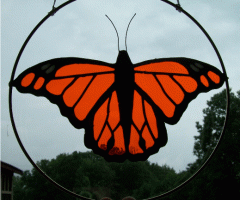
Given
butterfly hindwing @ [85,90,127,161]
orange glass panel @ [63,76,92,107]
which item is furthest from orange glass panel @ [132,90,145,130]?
orange glass panel @ [63,76,92,107]

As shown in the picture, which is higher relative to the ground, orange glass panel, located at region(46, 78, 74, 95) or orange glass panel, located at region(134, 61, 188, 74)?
orange glass panel, located at region(134, 61, 188, 74)

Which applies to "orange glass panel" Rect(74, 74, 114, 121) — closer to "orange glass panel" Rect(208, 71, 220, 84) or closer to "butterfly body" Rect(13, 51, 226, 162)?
"butterfly body" Rect(13, 51, 226, 162)

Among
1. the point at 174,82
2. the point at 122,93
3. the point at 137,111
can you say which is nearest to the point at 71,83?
the point at 122,93

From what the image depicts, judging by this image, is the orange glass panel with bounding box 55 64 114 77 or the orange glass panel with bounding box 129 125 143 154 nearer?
the orange glass panel with bounding box 129 125 143 154

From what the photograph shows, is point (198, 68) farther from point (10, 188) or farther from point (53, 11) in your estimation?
point (10, 188)

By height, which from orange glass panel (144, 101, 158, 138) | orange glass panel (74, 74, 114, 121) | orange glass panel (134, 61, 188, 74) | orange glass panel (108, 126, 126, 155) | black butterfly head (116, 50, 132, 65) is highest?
black butterfly head (116, 50, 132, 65)

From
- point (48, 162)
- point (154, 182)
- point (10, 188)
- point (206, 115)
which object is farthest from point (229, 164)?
point (48, 162)

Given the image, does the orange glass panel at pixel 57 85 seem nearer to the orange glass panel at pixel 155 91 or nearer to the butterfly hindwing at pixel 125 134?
the butterfly hindwing at pixel 125 134

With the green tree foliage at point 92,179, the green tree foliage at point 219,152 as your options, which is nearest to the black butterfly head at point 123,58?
the green tree foliage at point 219,152
